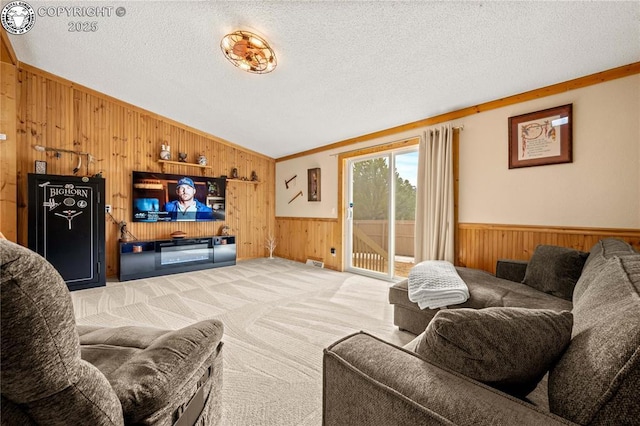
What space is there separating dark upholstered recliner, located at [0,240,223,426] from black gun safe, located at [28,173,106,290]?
3.73m

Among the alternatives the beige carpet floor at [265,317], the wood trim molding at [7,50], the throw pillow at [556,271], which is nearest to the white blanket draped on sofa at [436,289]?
the beige carpet floor at [265,317]

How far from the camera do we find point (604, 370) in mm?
563

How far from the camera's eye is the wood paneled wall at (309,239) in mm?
4953

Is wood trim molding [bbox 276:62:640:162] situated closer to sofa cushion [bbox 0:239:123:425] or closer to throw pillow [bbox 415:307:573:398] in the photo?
throw pillow [bbox 415:307:573:398]

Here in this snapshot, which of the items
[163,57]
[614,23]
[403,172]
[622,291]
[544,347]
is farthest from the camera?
[403,172]

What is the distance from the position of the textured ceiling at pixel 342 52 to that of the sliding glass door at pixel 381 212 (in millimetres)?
682

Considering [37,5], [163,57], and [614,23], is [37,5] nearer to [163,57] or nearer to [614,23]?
[163,57]

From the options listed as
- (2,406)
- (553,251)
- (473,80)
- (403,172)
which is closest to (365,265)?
(403,172)

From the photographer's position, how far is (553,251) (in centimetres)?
219

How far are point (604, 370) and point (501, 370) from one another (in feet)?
0.72

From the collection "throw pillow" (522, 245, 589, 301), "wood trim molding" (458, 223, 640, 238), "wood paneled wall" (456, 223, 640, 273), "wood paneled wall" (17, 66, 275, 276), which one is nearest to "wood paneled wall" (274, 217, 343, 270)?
"wood paneled wall" (17, 66, 275, 276)

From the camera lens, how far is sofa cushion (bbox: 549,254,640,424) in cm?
52

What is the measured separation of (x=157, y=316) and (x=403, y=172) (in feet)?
11.9

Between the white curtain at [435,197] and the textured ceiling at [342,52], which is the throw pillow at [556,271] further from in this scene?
the textured ceiling at [342,52]
